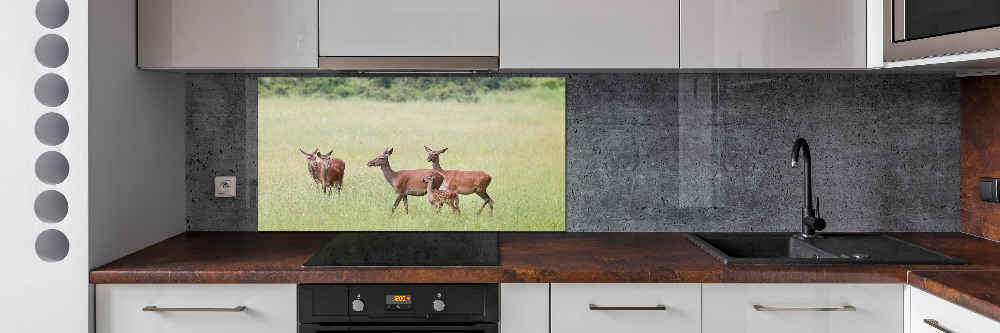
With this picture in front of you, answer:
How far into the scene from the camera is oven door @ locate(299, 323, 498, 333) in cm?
180

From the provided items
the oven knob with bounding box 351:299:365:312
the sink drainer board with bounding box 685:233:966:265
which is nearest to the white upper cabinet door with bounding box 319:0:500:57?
the oven knob with bounding box 351:299:365:312

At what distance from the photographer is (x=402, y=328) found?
1802 millimetres

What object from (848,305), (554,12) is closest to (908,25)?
(848,305)

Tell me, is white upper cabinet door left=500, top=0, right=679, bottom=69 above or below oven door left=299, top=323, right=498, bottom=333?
above

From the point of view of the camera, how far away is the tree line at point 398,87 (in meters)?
2.47

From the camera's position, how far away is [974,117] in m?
2.34

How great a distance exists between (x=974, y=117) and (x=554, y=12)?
1472mm

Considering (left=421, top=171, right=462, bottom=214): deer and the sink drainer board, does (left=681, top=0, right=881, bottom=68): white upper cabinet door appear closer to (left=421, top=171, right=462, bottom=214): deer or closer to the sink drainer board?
the sink drainer board

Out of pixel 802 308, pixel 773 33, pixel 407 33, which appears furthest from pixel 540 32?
pixel 802 308

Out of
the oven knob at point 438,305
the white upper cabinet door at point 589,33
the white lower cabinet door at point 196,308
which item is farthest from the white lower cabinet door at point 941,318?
the white lower cabinet door at point 196,308

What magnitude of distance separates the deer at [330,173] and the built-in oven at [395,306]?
0.74 metres
